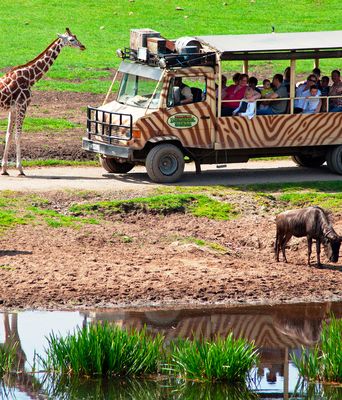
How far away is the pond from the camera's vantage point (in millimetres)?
14859

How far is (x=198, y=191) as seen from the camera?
2352cm

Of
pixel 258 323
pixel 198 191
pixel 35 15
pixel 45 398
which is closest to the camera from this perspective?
pixel 45 398

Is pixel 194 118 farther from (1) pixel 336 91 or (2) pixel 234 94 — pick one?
(1) pixel 336 91

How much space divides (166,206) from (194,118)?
96.2 inches

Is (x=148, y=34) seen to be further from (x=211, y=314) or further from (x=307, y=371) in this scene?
(x=307, y=371)

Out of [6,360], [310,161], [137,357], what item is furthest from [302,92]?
[6,360]

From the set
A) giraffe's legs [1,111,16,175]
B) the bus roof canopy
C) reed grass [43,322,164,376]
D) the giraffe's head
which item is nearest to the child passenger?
the bus roof canopy

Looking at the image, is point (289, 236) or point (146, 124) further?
point (146, 124)

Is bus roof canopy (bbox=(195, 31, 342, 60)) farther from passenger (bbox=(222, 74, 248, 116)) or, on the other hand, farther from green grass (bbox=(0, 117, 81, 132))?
green grass (bbox=(0, 117, 81, 132))

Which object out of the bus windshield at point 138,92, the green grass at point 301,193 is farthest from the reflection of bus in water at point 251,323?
the bus windshield at point 138,92

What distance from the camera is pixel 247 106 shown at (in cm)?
2450

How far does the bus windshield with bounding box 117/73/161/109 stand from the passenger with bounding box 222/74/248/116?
1393mm

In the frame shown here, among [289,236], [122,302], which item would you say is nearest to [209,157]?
[289,236]

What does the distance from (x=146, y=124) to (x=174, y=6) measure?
2151 cm
